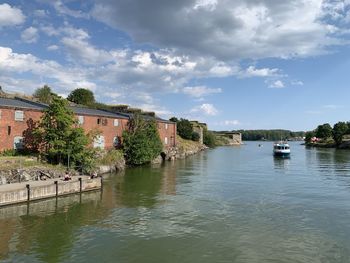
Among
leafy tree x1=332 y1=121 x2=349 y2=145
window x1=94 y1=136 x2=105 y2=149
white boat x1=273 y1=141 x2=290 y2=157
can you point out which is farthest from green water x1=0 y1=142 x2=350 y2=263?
leafy tree x1=332 y1=121 x2=349 y2=145

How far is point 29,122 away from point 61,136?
17.5ft

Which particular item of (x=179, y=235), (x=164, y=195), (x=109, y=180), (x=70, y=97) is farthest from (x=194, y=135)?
(x=179, y=235)

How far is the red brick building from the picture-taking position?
157 ft

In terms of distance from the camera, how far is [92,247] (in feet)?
76.0

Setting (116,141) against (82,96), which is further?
(82,96)

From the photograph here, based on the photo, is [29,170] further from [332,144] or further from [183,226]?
[332,144]

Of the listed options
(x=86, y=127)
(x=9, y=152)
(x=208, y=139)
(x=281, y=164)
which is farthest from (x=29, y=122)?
(x=208, y=139)

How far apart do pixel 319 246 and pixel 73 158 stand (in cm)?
3483

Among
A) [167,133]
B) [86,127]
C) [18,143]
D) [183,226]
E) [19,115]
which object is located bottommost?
[183,226]

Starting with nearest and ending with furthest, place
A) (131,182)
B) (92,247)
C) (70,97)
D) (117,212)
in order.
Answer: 1. (92,247)
2. (117,212)
3. (131,182)
4. (70,97)

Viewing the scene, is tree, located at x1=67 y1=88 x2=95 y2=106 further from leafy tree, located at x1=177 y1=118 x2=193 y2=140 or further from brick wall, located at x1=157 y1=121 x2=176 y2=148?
leafy tree, located at x1=177 y1=118 x2=193 y2=140

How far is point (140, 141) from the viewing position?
69.7 m

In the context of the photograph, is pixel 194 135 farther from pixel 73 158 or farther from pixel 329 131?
pixel 73 158

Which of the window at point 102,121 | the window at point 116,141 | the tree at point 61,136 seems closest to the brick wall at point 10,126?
the tree at point 61,136
